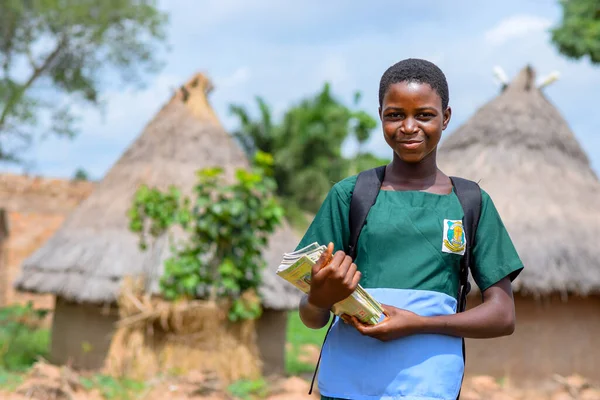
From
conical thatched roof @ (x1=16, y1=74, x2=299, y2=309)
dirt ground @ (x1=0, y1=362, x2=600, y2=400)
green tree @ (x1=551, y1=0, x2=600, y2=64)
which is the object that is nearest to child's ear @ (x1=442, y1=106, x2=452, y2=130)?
dirt ground @ (x1=0, y1=362, x2=600, y2=400)

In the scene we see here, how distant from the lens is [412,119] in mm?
1631

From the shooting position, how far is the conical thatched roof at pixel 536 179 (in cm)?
742

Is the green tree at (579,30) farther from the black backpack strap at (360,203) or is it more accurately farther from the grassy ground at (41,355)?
the black backpack strap at (360,203)

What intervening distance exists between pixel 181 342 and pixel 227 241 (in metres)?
0.98

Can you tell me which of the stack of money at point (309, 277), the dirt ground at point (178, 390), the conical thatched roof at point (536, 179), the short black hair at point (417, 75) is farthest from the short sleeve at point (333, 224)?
the conical thatched roof at point (536, 179)

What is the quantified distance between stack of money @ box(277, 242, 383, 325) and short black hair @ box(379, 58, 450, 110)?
0.44m

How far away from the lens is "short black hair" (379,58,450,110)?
1.66 metres

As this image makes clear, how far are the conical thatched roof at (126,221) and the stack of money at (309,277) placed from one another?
5.69 meters

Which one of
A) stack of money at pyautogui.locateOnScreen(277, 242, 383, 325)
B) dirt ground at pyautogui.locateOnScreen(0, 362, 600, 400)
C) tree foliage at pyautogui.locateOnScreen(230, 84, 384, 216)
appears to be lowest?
dirt ground at pyautogui.locateOnScreen(0, 362, 600, 400)

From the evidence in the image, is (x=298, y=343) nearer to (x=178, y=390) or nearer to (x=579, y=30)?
(x=178, y=390)

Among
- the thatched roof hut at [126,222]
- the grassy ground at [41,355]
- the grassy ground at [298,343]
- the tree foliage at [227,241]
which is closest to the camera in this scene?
the grassy ground at [41,355]

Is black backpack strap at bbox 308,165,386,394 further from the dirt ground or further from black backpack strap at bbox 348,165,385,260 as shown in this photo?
the dirt ground

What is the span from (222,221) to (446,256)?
4.93 metres

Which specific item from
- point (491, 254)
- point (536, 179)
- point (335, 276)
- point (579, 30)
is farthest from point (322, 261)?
point (579, 30)
